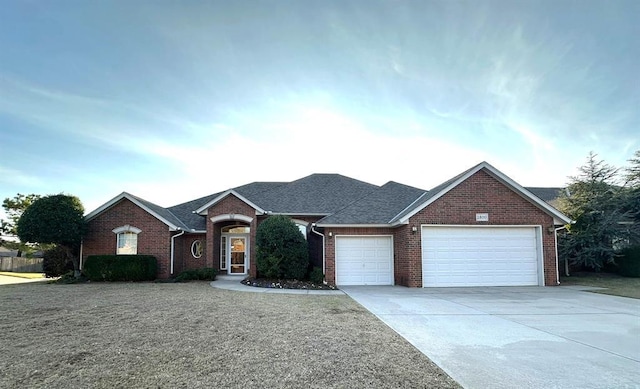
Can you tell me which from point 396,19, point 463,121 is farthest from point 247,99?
point 463,121

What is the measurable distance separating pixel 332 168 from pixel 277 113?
11.0m

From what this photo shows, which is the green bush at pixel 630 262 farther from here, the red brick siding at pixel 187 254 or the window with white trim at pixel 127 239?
the window with white trim at pixel 127 239

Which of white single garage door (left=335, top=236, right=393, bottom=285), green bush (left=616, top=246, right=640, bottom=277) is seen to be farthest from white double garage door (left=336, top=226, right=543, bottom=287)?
green bush (left=616, top=246, right=640, bottom=277)

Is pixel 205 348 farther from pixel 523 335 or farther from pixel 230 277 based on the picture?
pixel 230 277

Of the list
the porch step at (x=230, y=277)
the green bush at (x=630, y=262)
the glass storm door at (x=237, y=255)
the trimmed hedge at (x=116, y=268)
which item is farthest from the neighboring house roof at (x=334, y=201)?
the green bush at (x=630, y=262)

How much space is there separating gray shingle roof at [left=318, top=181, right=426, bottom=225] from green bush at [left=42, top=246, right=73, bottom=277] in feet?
49.7

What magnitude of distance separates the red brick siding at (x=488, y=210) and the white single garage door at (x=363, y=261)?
84 cm

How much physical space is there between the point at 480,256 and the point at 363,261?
4.94 m

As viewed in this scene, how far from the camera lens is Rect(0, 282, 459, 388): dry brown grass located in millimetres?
4512

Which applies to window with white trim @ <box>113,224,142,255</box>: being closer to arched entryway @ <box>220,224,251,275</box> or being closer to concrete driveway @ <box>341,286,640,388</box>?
arched entryway @ <box>220,224,251,275</box>

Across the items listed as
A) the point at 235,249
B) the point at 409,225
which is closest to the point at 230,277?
the point at 235,249

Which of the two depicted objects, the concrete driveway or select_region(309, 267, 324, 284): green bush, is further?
select_region(309, 267, 324, 284): green bush

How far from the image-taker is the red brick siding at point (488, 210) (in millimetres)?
14852

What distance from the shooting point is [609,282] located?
16641 mm
